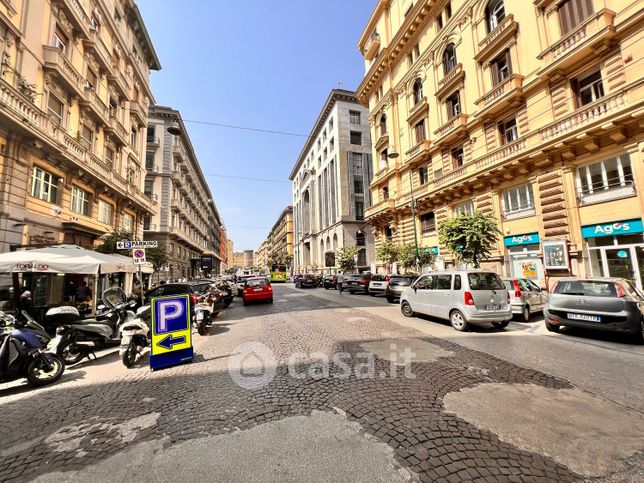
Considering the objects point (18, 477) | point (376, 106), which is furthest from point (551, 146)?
point (376, 106)

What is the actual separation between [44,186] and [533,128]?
975 inches

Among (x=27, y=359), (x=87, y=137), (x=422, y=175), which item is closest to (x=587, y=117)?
(x=422, y=175)

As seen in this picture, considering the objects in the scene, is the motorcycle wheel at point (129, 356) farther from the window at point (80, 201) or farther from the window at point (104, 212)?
the window at point (104, 212)

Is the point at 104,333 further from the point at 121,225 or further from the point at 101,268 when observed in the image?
the point at 121,225

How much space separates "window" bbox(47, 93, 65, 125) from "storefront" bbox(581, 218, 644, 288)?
2580cm

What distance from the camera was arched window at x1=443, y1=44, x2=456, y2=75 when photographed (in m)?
22.8

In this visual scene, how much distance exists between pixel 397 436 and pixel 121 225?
2379cm

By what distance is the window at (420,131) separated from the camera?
85.3ft

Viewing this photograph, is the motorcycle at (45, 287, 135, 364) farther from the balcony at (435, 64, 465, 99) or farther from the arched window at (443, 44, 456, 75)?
the arched window at (443, 44, 456, 75)

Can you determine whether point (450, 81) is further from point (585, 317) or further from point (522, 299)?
point (585, 317)

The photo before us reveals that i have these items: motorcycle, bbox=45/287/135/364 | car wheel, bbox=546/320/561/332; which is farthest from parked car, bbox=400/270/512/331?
motorcycle, bbox=45/287/135/364

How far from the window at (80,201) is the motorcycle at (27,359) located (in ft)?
43.6

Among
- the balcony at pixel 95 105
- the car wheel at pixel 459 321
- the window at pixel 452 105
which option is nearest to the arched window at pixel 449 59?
the window at pixel 452 105

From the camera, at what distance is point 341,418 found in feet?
11.3
